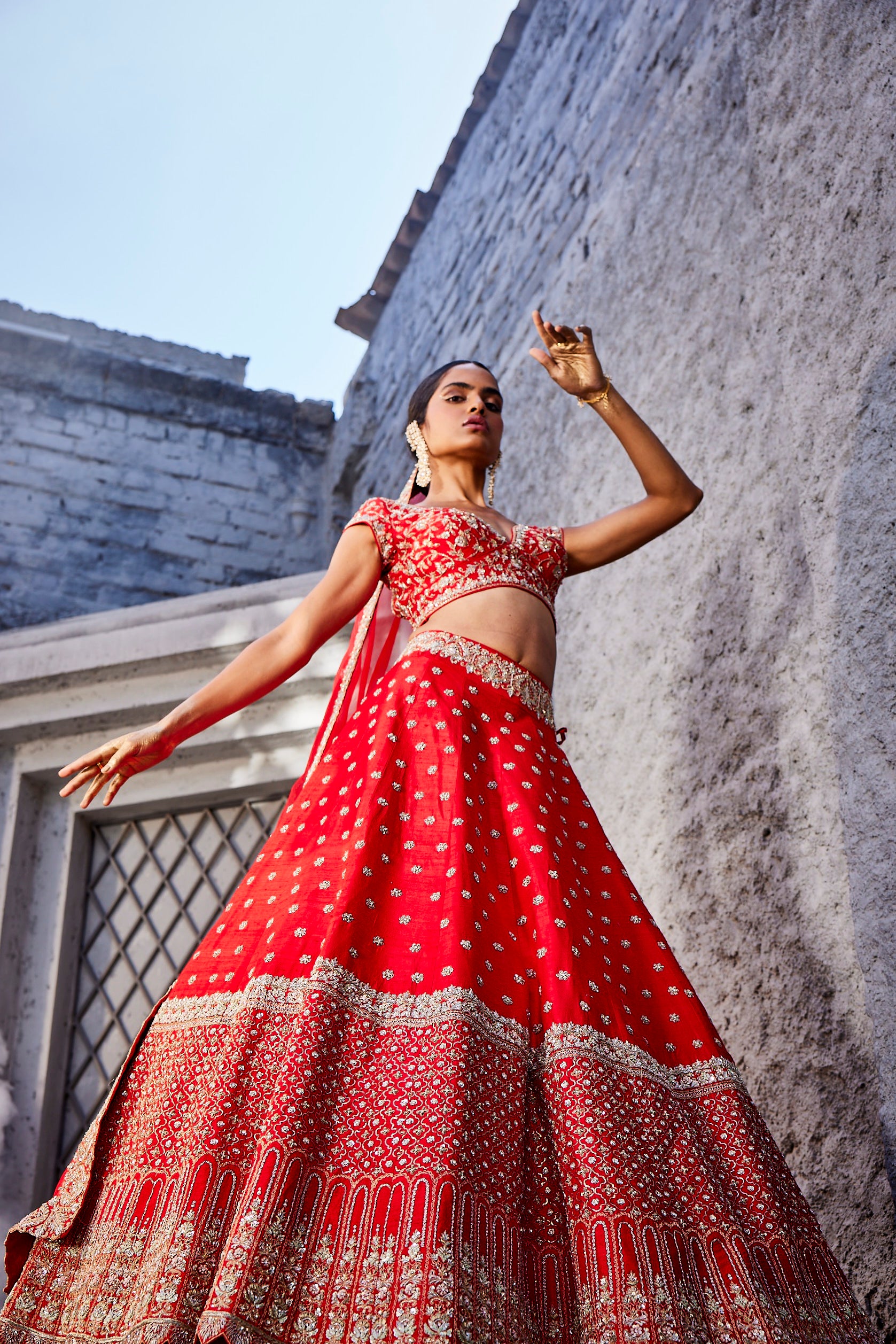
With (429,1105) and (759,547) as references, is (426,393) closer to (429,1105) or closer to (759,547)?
(759,547)

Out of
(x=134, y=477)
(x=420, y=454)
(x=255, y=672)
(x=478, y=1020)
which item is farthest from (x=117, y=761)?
(x=134, y=477)

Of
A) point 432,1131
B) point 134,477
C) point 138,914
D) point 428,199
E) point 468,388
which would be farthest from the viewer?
point 134,477

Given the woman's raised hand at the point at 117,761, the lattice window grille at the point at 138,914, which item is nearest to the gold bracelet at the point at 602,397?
the woman's raised hand at the point at 117,761

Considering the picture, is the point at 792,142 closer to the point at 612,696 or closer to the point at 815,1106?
the point at 612,696

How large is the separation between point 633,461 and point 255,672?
32.8 inches

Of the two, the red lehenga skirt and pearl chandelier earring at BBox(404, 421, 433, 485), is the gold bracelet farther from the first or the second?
the red lehenga skirt

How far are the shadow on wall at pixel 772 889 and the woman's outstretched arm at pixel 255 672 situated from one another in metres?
0.85

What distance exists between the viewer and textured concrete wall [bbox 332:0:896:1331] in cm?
200

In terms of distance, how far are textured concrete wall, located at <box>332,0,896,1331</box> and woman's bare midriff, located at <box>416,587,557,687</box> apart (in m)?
0.56

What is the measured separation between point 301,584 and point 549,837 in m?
2.08

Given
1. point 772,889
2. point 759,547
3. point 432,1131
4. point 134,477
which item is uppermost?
point 134,477

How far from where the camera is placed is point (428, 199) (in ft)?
19.1

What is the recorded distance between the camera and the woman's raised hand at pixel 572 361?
7.14 ft

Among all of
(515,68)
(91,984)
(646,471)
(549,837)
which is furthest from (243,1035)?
(515,68)
